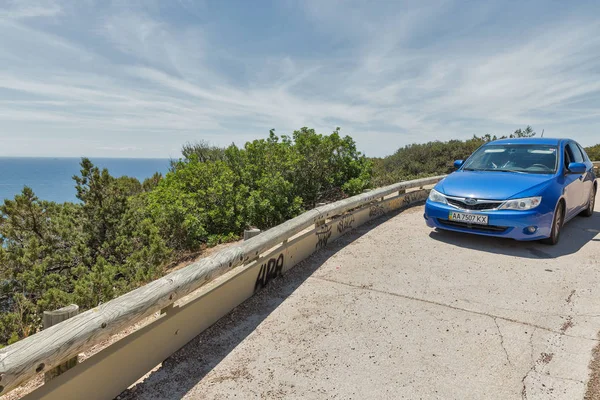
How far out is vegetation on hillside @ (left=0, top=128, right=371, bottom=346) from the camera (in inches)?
268

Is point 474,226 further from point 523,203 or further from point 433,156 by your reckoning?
point 433,156

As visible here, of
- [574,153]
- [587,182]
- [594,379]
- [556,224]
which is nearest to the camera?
[594,379]

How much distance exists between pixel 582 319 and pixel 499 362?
55.0 inches

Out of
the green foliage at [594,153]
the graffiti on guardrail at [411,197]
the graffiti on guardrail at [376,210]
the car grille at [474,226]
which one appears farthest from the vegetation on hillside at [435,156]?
the car grille at [474,226]

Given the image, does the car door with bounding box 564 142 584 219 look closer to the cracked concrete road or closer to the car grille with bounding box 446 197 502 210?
the cracked concrete road

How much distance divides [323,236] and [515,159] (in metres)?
4.02

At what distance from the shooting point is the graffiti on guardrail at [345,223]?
20.9 ft

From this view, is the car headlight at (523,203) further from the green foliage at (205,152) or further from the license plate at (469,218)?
the green foliage at (205,152)

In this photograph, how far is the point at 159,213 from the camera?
809cm

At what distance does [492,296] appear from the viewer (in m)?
3.93

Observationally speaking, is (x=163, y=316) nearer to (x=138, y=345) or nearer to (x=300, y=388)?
(x=138, y=345)

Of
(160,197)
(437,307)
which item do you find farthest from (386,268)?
(160,197)

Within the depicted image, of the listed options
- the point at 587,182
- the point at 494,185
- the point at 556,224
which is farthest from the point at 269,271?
the point at 587,182

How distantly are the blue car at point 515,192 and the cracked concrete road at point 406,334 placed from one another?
51cm
